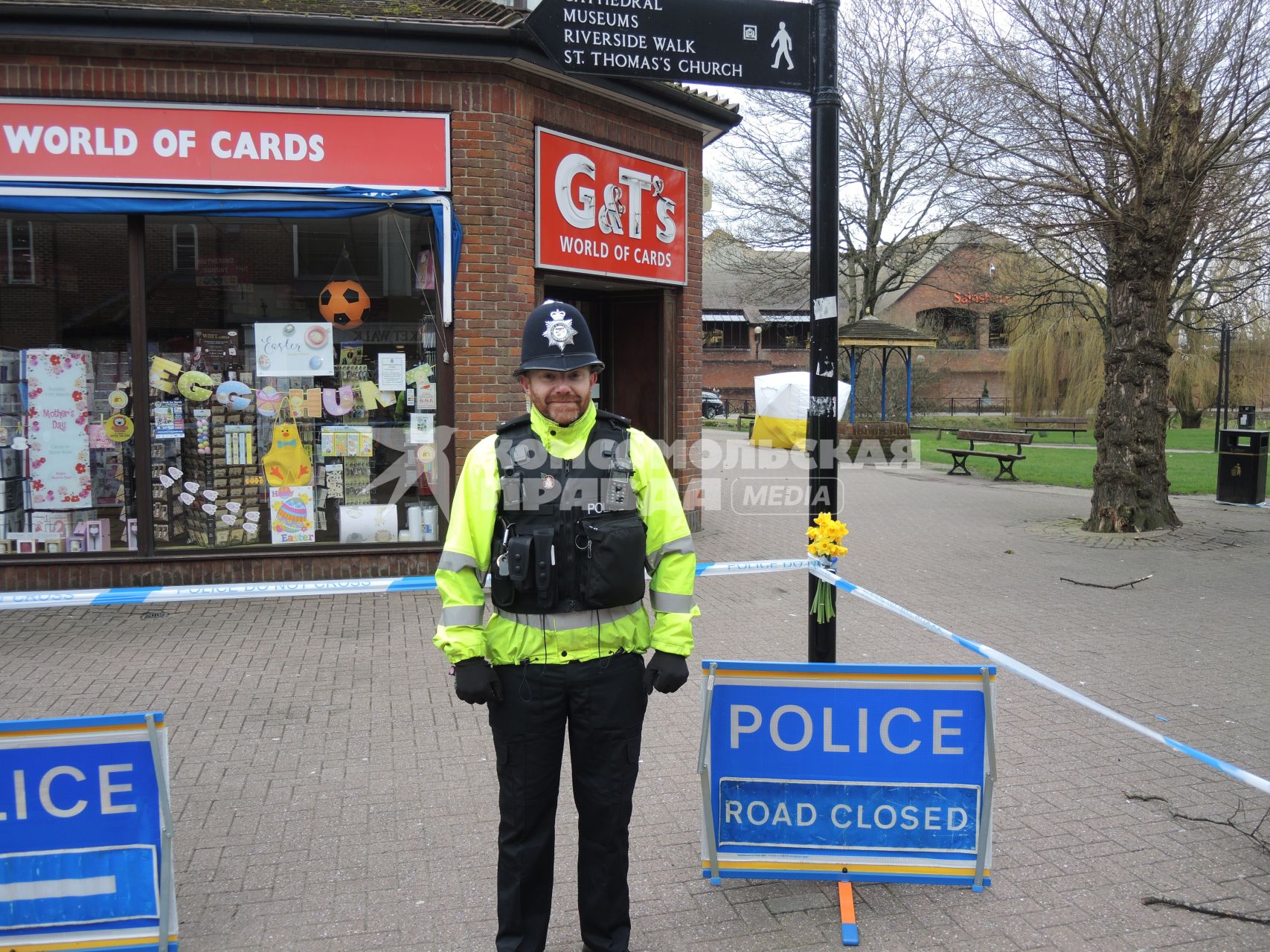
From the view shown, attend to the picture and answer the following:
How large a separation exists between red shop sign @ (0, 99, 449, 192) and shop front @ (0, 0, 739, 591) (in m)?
0.02

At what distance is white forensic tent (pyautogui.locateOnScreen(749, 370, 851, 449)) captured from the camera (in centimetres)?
2486

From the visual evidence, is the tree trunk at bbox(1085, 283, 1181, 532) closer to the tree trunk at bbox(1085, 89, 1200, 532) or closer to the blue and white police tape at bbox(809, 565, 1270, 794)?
the tree trunk at bbox(1085, 89, 1200, 532)

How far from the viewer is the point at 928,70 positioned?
11117 millimetres

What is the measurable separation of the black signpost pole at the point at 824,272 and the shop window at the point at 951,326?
4393 centimetres

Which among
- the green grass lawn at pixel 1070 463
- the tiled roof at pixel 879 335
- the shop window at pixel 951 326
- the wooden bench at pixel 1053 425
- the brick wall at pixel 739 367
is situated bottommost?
the green grass lawn at pixel 1070 463

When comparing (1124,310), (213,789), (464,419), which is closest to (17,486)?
(464,419)

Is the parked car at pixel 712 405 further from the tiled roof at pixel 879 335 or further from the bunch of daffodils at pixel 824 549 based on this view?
the bunch of daffodils at pixel 824 549

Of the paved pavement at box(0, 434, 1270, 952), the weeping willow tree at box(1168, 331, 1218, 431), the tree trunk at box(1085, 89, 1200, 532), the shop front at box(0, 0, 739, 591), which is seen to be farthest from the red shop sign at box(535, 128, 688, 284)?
the weeping willow tree at box(1168, 331, 1218, 431)

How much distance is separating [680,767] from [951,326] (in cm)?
5666

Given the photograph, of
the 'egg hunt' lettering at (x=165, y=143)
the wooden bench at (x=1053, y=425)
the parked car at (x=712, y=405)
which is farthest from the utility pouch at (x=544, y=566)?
the parked car at (x=712, y=405)

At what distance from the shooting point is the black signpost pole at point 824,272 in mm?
4105

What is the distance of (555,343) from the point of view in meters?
3.14

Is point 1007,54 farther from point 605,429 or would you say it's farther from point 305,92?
point 605,429

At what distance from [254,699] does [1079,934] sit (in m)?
4.54
